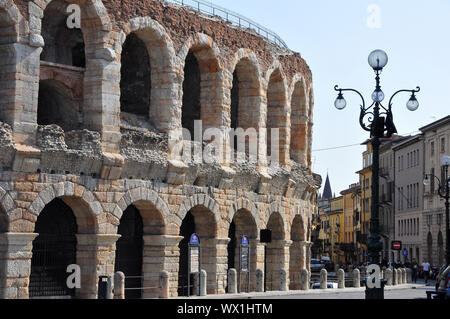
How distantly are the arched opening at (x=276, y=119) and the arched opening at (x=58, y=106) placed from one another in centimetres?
1121

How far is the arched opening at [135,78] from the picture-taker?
1344 inches

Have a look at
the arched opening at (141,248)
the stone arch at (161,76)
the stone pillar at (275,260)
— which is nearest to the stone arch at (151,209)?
the arched opening at (141,248)

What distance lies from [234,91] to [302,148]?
542cm

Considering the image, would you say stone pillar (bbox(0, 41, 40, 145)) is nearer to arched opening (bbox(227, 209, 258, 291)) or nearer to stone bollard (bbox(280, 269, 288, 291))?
arched opening (bbox(227, 209, 258, 291))

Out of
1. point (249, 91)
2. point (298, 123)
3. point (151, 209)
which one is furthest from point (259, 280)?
point (298, 123)

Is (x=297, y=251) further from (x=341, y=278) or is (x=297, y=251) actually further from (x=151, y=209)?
(x=151, y=209)

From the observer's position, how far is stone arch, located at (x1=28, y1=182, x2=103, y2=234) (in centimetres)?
2808

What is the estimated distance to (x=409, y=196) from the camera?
77.8 meters

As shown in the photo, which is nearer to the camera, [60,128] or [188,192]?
[60,128]

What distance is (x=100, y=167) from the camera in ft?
96.8

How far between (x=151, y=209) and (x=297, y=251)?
12.0 m
